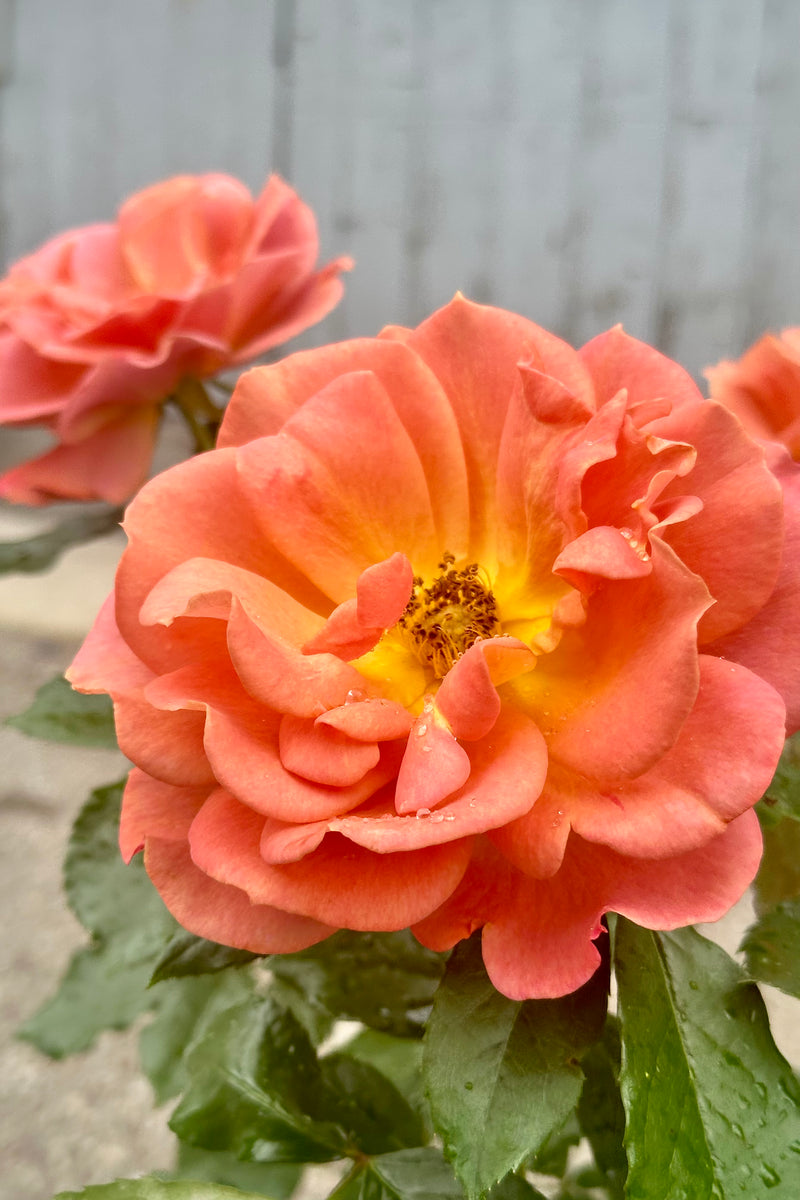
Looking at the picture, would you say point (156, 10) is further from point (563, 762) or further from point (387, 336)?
point (563, 762)

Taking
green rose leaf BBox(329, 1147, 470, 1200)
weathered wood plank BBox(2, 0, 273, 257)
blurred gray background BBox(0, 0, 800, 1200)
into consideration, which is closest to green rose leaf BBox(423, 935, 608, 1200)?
green rose leaf BBox(329, 1147, 470, 1200)

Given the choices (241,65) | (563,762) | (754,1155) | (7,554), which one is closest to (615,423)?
(563,762)

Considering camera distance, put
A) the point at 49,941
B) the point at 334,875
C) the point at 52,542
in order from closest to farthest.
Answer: the point at 334,875 → the point at 52,542 → the point at 49,941

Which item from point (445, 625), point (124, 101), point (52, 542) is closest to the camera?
point (445, 625)

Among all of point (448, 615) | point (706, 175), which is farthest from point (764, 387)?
point (706, 175)

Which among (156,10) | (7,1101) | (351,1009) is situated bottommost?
(7,1101)

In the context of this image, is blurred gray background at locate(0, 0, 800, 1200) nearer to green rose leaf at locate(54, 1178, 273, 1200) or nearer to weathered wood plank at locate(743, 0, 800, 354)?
weathered wood plank at locate(743, 0, 800, 354)

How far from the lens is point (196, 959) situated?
0.30 m

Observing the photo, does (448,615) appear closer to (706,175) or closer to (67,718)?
(67,718)

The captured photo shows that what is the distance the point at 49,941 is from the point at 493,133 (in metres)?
1.05

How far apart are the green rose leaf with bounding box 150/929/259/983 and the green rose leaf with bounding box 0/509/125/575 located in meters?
0.29

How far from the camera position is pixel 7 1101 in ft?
2.83

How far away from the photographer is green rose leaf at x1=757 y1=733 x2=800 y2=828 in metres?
0.29

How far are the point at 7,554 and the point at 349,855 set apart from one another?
1.23 feet
